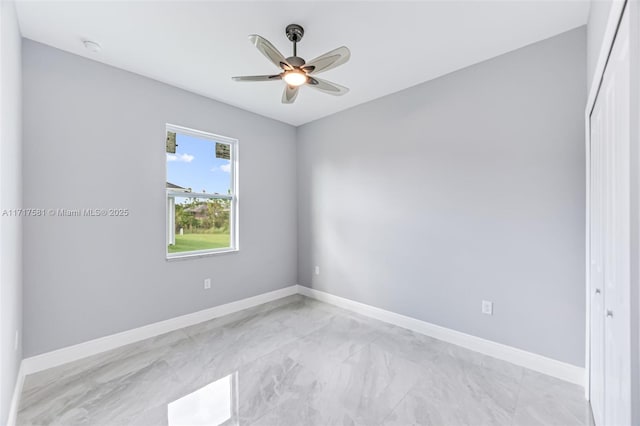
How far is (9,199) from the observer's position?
1.72 m

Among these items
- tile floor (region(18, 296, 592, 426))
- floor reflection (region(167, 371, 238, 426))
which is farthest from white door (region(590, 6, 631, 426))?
floor reflection (region(167, 371, 238, 426))

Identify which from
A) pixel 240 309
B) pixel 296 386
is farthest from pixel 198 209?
pixel 296 386

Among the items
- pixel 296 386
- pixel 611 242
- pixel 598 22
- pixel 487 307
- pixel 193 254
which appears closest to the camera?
pixel 611 242

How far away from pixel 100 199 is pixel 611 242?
12.1 ft

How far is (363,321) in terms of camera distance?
333 cm

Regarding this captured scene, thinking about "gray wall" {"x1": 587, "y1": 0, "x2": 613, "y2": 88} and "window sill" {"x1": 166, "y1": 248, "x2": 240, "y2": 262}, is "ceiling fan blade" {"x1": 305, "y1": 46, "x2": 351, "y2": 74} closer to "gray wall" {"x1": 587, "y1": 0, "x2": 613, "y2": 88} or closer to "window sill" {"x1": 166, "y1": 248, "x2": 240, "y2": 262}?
"gray wall" {"x1": 587, "y1": 0, "x2": 613, "y2": 88}

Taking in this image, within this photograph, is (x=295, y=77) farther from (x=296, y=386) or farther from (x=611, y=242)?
(x=296, y=386)

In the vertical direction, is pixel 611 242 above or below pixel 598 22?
below

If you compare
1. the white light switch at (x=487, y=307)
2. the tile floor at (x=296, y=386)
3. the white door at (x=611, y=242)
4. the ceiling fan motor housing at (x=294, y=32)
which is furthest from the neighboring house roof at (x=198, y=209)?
the white door at (x=611, y=242)

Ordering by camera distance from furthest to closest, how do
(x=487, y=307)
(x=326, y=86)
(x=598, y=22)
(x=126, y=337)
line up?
(x=126, y=337)
(x=487, y=307)
(x=326, y=86)
(x=598, y=22)

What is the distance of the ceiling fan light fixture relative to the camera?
206cm

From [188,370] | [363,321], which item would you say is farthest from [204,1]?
[363,321]

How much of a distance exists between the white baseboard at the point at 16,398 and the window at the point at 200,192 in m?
1.37

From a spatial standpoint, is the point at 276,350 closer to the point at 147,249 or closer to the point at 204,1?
the point at 147,249
